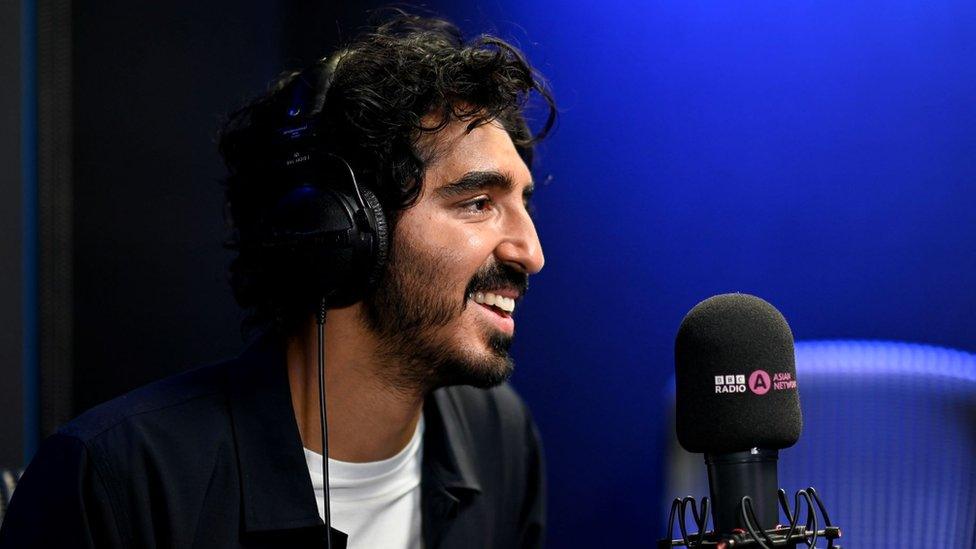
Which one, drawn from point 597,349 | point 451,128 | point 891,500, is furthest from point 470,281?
point 891,500

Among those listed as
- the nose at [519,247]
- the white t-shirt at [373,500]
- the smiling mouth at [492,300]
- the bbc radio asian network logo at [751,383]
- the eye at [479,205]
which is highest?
the eye at [479,205]

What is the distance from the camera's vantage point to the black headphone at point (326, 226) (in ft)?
3.68

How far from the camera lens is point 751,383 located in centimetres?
84

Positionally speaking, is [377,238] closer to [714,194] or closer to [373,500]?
[373,500]

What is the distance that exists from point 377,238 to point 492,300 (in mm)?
221

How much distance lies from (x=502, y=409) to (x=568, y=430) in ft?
0.76

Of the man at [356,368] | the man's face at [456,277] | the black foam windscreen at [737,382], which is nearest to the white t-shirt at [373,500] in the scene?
the man at [356,368]

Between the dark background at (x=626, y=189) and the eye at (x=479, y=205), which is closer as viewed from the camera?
the eye at (x=479, y=205)

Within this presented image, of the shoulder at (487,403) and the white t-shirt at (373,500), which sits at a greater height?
the shoulder at (487,403)

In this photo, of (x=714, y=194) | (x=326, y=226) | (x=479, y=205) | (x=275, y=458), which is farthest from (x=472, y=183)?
(x=714, y=194)

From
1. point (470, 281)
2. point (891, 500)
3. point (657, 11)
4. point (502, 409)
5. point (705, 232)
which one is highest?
point (657, 11)

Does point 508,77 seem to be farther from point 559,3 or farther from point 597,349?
point 597,349

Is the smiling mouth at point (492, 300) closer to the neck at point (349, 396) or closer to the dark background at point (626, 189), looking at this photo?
the neck at point (349, 396)

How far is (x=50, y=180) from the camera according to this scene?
166cm
